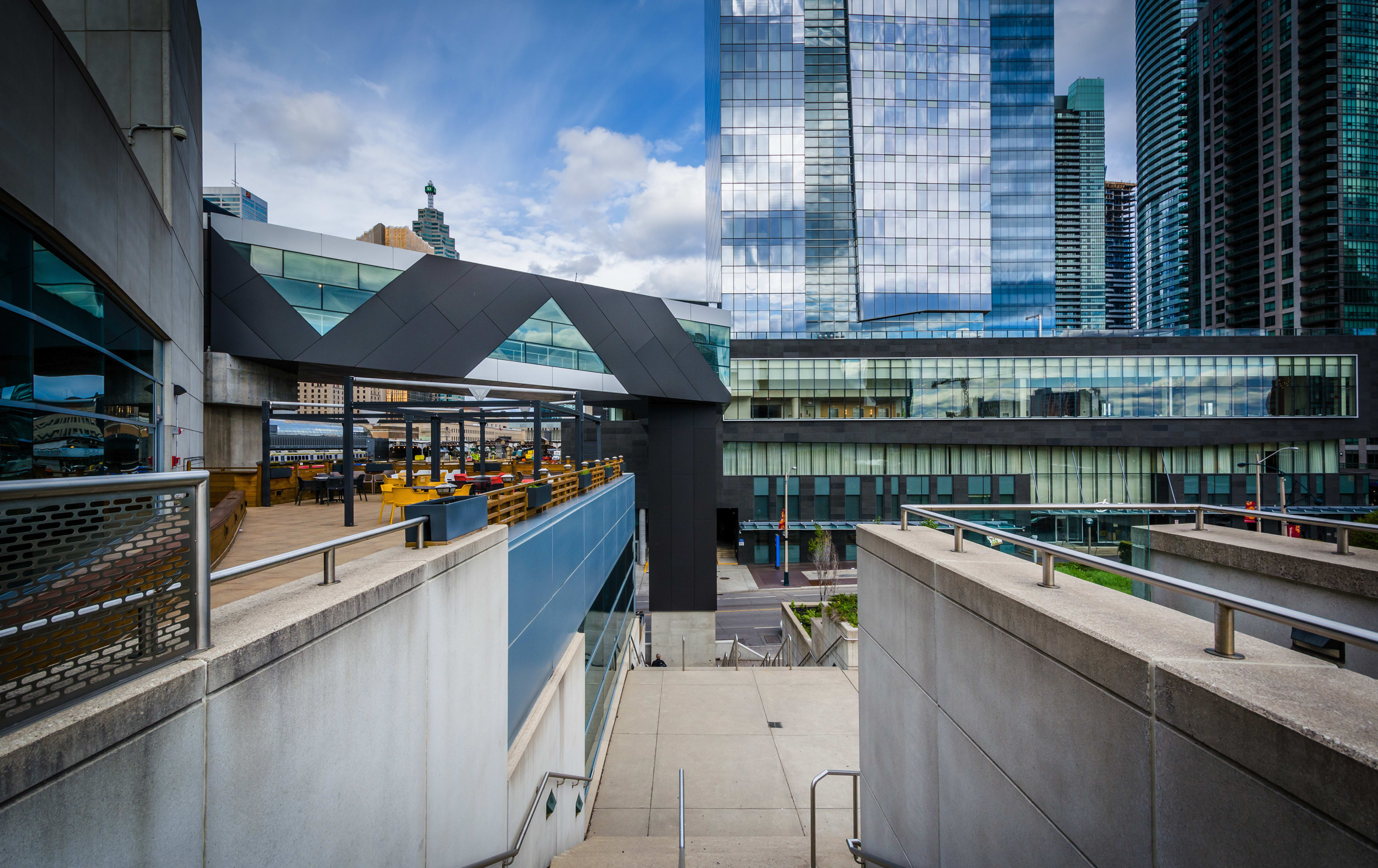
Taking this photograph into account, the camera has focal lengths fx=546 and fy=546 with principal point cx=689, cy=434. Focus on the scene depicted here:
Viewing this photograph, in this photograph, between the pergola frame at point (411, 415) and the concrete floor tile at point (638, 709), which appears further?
the concrete floor tile at point (638, 709)

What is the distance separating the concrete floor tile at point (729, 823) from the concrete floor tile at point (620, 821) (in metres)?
0.17

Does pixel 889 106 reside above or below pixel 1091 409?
above

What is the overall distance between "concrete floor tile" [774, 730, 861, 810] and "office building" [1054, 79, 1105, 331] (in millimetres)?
157132

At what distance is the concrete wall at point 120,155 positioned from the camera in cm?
592

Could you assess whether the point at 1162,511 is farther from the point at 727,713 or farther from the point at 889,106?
the point at 889,106

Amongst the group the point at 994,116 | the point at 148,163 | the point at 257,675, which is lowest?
the point at 257,675

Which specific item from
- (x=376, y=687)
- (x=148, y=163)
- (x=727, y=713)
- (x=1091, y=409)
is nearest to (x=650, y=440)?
(x=727, y=713)

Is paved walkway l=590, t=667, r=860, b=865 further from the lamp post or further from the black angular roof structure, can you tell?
the lamp post

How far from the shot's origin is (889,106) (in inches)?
2319

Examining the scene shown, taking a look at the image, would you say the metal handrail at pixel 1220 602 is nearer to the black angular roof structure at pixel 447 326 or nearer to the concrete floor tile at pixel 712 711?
the concrete floor tile at pixel 712 711

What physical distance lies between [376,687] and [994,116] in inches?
3475

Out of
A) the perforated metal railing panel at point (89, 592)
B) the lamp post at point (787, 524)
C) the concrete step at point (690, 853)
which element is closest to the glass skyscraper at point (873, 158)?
the lamp post at point (787, 524)

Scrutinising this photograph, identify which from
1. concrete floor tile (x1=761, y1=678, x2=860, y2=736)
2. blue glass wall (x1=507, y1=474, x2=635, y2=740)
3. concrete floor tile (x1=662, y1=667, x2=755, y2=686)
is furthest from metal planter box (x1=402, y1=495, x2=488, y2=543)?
concrete floor tile (x1=662, y1=667, x2=755, y2=686)

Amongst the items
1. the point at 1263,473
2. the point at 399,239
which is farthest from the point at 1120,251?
the point at 399,239
